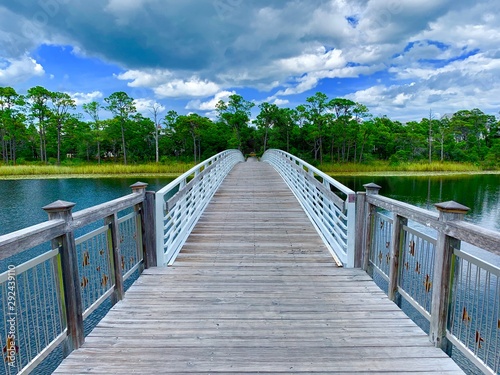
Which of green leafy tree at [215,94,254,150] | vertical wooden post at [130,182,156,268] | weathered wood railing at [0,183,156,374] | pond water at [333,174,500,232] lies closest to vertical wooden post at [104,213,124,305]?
weathered wood railing at [0,183,156,374]

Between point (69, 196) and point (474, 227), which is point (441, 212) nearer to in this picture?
point (474, 227)

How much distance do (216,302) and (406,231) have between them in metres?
1.97

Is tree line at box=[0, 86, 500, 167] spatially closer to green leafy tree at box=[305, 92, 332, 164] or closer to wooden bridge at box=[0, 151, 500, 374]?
green leafy tree at box=[305, 92, 332, 164]

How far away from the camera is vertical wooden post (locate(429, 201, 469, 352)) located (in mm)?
2332

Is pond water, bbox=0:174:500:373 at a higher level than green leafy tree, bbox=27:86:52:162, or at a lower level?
lower

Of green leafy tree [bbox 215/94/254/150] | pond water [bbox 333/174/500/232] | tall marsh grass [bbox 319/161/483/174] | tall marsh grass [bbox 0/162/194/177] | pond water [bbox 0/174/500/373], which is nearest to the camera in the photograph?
pond water [bbox 0/174/500/373]

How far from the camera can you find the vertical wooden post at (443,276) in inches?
91.8

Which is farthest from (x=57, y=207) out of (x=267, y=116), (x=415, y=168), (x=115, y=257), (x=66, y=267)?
(x=267, y=116)

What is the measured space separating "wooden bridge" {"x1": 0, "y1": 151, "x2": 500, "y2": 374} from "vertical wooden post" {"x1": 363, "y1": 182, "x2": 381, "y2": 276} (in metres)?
0.02

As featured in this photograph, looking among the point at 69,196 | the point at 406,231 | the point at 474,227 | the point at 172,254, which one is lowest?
the point at 69,196

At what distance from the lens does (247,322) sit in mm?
2707

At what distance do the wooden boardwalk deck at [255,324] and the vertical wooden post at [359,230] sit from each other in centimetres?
16

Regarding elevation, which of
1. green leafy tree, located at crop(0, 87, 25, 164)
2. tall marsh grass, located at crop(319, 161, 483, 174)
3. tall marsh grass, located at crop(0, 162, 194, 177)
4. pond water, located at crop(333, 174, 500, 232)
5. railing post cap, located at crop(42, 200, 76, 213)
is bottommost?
pond water, located at crop(333, 174, 500, 232)

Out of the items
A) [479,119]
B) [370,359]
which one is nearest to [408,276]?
[370,359]
